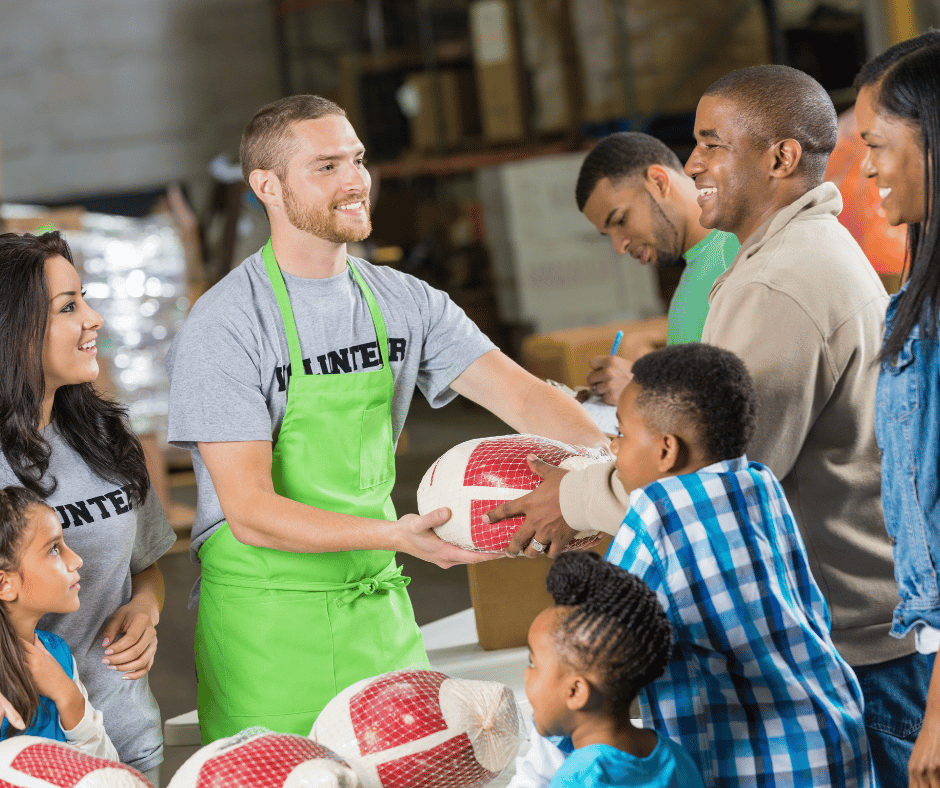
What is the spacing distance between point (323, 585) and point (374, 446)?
0.27 m

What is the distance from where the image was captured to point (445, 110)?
30.7 feet

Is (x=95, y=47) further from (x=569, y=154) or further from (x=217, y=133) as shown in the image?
(x=569, y=154)

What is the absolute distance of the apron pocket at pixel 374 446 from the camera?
202 centimetres

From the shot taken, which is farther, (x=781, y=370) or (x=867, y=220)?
(x=867, y=220)

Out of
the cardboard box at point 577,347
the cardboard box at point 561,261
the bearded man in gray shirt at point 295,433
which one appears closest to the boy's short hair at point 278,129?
the bearded man in gray shirt at point 295,433

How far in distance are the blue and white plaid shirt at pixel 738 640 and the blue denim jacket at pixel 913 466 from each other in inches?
5.2

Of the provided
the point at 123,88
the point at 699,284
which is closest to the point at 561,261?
the point at 123,88

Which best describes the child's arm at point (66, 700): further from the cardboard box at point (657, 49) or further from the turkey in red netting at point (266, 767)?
the cardboard box at point (657, 49)

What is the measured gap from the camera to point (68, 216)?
6289 millimetres

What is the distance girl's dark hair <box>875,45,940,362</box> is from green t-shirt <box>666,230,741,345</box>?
1.07 metres

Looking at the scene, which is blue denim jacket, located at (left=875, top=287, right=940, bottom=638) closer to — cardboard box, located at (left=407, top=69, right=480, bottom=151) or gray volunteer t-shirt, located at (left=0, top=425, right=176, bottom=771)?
gray volunteer t-shirt, located at (left=0, top=425, right=176, bottom=771)

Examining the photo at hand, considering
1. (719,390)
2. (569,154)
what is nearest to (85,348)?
(719,390)

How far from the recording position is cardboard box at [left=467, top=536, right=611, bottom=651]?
309 centimetres

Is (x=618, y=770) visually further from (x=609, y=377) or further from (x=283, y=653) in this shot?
(x=609, y=377)
